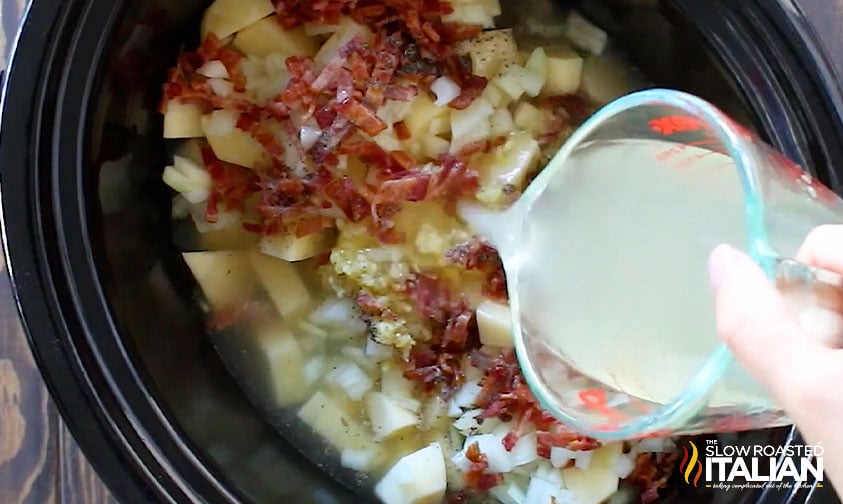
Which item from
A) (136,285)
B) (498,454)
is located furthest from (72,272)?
(498,454)

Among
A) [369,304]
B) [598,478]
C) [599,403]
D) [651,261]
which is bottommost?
[598,478]

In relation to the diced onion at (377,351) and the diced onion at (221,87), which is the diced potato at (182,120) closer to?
the diced onion at (221,87)

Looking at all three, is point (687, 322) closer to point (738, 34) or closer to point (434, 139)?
point (738, 34)

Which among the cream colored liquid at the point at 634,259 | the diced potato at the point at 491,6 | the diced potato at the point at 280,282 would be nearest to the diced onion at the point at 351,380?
the diced potato at the point at 280,282

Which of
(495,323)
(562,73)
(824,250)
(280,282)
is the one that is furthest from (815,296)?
(280,282)

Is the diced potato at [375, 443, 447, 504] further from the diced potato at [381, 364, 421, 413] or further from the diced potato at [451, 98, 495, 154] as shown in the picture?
the diced potato at [451, 98, 495, 154]

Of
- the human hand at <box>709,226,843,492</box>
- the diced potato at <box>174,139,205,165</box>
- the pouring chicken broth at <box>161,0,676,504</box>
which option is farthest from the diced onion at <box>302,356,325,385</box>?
the human hand at <box>709,226,843,492</box>

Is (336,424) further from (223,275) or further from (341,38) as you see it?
(341,38)
